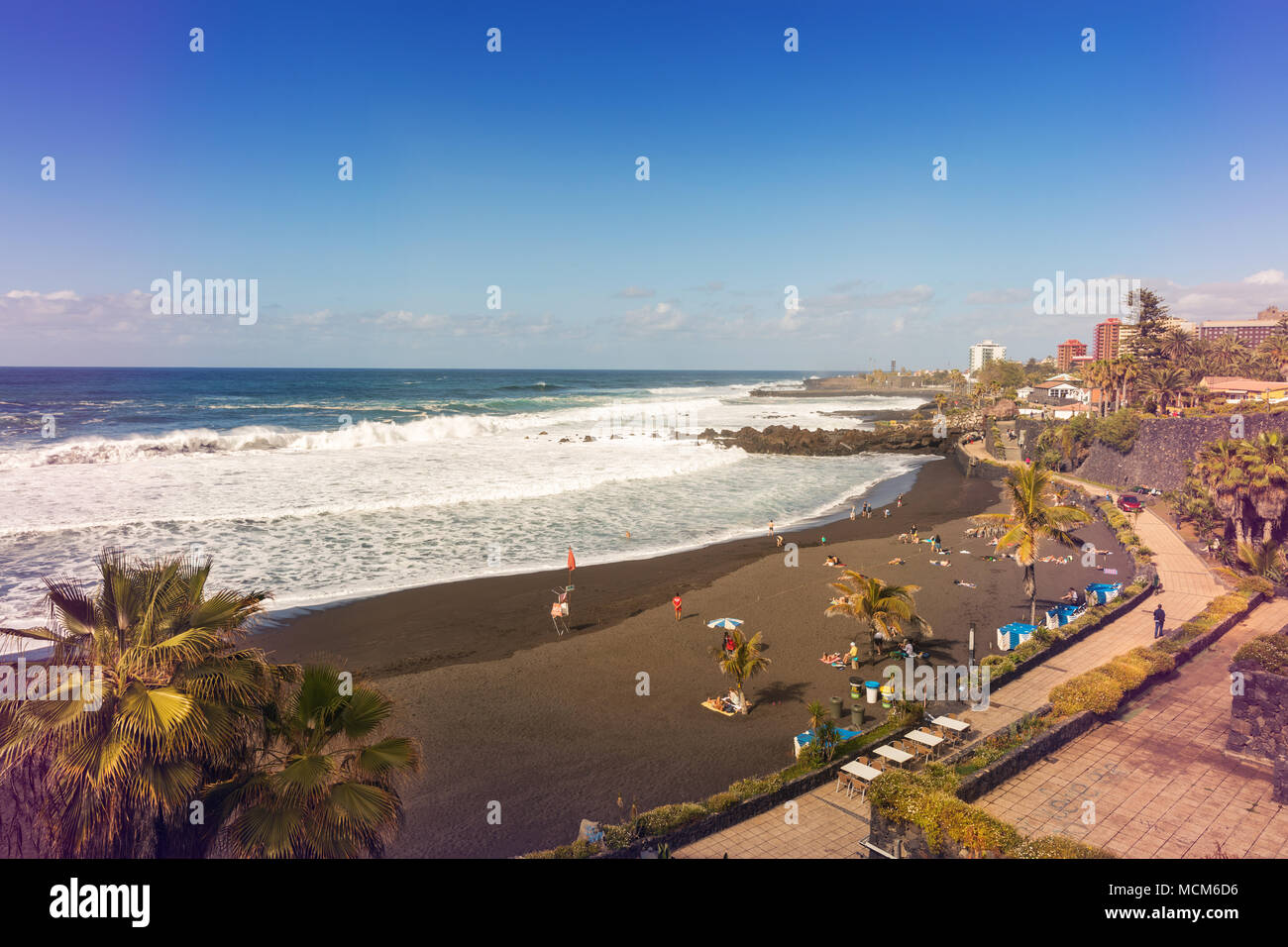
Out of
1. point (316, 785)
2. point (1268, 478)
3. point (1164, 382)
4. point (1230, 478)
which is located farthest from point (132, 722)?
point (1164, 382)

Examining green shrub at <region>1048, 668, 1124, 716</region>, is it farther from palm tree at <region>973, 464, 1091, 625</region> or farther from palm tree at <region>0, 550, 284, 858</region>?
palm tree at <region>0, 550, 284, 858</region>

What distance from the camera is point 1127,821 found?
10133mm

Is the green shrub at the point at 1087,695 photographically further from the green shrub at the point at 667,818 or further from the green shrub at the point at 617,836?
the green shrub at the point at 617,836

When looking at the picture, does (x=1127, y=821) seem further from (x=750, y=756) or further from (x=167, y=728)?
(x=167, y=728)

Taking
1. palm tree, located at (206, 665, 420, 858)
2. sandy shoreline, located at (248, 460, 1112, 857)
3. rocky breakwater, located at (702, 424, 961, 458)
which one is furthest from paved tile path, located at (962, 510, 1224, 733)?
rocky breakwater, located at (702, 424, 961, 458)

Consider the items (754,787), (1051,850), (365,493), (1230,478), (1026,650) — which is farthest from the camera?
(365,493)

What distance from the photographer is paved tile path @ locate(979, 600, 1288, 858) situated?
9.73 m

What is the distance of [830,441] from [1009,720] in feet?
172

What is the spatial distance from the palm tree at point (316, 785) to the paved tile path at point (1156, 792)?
9.19 metres

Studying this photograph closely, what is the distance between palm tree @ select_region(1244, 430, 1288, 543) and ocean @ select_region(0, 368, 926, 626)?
17214 millimetres

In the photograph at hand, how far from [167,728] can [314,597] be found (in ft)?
57.6

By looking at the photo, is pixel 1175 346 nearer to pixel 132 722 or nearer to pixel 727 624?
pixel 727 624

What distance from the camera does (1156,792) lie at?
35.7 feet
